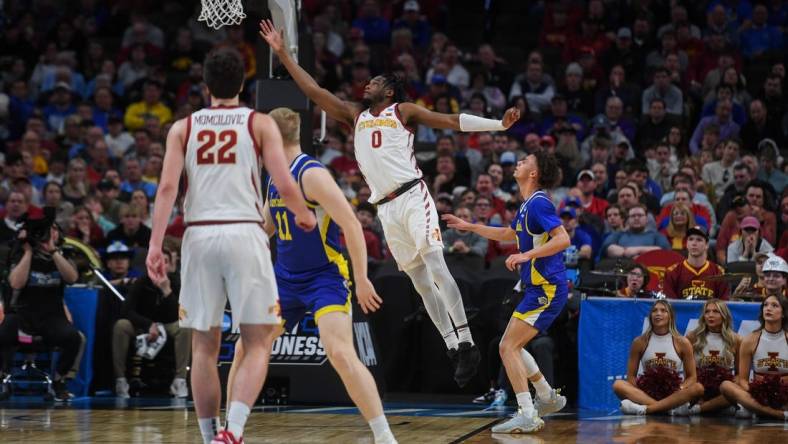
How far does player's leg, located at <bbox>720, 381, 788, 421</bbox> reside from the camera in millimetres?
11117

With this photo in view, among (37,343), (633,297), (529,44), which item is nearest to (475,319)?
(633,297)

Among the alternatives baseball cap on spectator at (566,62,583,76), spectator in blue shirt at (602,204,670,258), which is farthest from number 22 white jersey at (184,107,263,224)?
baseball cap on spectator at (566,62,583,76)

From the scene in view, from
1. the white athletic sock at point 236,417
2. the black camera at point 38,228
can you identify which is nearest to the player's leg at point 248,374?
the white athletic sock at point 236,417

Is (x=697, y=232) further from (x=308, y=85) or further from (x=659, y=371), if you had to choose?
(x=308, y=85)

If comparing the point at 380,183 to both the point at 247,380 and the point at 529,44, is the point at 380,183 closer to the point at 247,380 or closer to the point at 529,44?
the point at 247,380

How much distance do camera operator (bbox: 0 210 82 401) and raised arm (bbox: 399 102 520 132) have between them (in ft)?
16.6

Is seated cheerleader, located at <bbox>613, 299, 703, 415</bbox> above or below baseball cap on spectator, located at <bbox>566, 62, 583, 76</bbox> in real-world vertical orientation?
below

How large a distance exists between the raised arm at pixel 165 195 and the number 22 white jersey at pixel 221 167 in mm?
54

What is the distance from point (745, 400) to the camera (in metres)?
11.3

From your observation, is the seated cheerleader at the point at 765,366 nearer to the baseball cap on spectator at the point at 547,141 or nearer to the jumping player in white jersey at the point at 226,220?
the baseball cap on spectator at the point at 547,141

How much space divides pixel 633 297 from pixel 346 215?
592 cm

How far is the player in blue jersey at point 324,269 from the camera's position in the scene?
734 centimetres

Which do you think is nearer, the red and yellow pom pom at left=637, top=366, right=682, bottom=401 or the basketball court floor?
the basketball court floor

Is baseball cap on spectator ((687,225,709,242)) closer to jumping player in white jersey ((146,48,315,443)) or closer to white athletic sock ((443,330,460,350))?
white athletic sock ((443,330,460,350))
